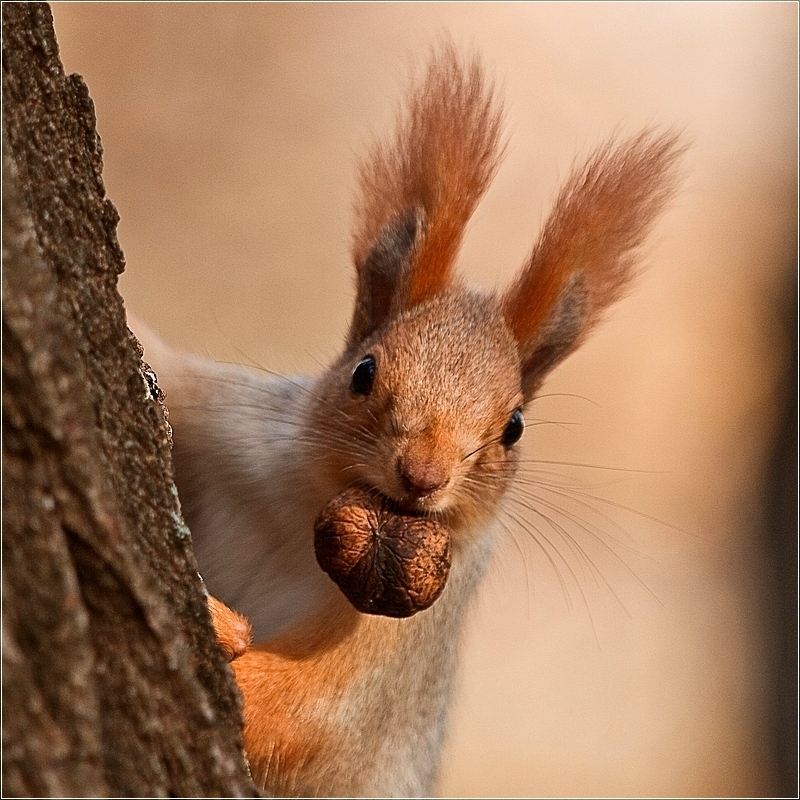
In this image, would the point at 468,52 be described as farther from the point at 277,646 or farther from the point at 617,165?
the point at 277,646

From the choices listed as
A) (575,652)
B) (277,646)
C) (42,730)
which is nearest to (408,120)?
(277,646)

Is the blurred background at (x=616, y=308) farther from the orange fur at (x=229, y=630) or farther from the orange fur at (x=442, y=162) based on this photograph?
the orange fur at (x=229, y=630)

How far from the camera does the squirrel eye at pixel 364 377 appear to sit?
863mm

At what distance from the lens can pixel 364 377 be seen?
0.87 metres

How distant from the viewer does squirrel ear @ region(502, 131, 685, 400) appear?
0.95m

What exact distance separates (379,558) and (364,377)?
0.18 m

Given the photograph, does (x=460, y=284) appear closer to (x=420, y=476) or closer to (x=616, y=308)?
(x=420, y=476)

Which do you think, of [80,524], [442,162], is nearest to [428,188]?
[442,162]

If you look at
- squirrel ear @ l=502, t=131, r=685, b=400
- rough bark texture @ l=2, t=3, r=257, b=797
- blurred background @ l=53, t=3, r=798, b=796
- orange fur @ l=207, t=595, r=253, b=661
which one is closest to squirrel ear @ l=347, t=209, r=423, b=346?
squirrel ear @ l=502, t=131, r=685, b=400

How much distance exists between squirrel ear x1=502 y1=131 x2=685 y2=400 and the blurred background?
2.37ft

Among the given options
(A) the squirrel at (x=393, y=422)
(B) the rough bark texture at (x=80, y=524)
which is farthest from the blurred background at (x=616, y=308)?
(B) the rough bark texture at (x=80, y=524)

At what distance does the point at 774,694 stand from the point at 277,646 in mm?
1449

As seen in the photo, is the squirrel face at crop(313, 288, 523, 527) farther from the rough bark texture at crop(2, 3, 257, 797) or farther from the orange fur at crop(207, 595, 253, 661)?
the rough bark texture at crop(2, 3, 257, 797)

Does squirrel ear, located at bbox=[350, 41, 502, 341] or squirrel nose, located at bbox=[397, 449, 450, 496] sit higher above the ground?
squirrel ear, located at bbox=[350, 41, 502, 341]
